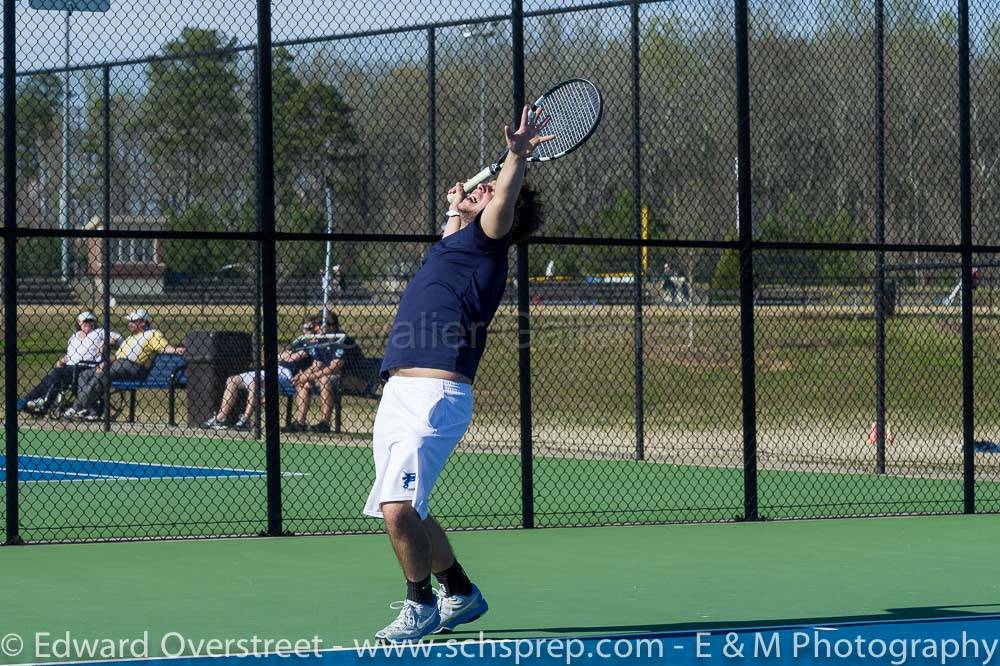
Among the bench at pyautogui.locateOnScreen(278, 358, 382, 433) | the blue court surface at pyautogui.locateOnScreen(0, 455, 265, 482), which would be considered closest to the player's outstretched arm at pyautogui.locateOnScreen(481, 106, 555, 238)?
the blue court surface at pyautogui.locateOnScreen(0, 455, 265, 482)

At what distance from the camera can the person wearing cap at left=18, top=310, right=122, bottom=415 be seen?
15.3 metres

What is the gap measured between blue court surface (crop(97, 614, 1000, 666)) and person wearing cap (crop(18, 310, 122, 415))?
9.77 meters

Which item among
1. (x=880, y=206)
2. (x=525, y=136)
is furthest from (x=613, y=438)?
(x=525, y=136)

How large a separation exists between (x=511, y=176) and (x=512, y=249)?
8795mm

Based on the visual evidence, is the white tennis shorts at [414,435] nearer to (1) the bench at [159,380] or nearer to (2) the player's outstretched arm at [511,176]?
(2) the player's outstretched arm at [511,176]

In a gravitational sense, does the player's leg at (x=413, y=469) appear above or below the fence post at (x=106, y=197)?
below

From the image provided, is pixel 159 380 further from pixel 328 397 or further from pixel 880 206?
pixel 880 206

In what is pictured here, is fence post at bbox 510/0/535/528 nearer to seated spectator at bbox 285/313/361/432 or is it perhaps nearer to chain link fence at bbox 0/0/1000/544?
chain link fence at bbox 0/0/1000/544

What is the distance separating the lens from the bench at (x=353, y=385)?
1477cm

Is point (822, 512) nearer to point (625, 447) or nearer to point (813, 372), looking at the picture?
point (625, 447)

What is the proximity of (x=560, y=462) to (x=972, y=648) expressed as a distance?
7686mm

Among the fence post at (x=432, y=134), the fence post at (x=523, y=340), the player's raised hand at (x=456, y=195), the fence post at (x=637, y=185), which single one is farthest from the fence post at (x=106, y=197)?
the player's raised hand at (x=456, y=195)

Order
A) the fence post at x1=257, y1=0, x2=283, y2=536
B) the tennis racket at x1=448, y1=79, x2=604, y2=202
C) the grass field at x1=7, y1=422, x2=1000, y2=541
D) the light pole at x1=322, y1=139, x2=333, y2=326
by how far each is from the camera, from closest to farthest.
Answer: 1. the tennis racket at x1=448, y1=79, x2=604, y2=202
2. the fence post at x1=257, y1=0, x2=283, y2=536
3. the grass field at x1=7, y1=422, x2=1000, y2=541
4. the light pole at x1=322, y1=139, x2=333, y2=326

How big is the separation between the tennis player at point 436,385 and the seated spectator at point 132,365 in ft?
32.2
